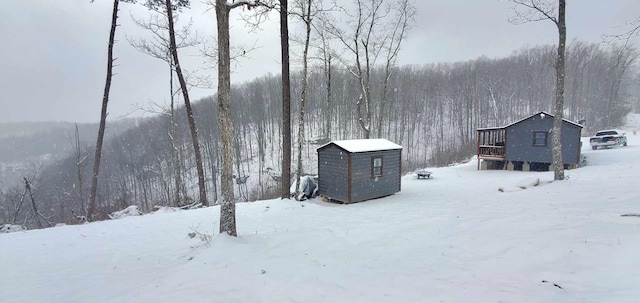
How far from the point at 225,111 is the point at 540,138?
2007 centimetres

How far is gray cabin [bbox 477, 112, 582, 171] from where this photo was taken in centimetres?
1716

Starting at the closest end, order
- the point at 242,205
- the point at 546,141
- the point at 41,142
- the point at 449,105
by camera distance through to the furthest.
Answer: the point at 242,205 < the point at 546,141 < the point at 449,105 < the point at 41,142

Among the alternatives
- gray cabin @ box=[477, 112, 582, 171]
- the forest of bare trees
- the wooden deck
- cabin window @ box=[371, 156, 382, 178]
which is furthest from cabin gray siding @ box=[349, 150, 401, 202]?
the forest of bare trees

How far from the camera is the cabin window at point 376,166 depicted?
1241 cm

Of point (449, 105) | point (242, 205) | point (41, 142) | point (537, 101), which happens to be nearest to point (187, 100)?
point (242, 205)

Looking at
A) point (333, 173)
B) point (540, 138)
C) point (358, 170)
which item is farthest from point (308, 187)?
point (540, 138)

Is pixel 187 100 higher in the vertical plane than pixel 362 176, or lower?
higher

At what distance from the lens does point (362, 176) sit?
12094mm

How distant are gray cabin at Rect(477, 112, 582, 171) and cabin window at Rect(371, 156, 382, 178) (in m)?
11.6

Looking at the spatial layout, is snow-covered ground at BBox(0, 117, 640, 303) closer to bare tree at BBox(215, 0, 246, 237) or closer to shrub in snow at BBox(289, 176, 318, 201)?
bare tree at BBox(215, 0, 246, 237)

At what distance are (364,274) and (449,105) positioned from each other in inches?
2027

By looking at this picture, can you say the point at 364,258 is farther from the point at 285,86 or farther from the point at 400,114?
the point at 400,114

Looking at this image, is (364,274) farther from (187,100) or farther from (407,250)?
→ (187,100)

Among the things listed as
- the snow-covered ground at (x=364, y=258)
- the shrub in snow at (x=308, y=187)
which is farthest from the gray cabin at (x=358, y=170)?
the snow-covered ground at (x=364, y=258)
